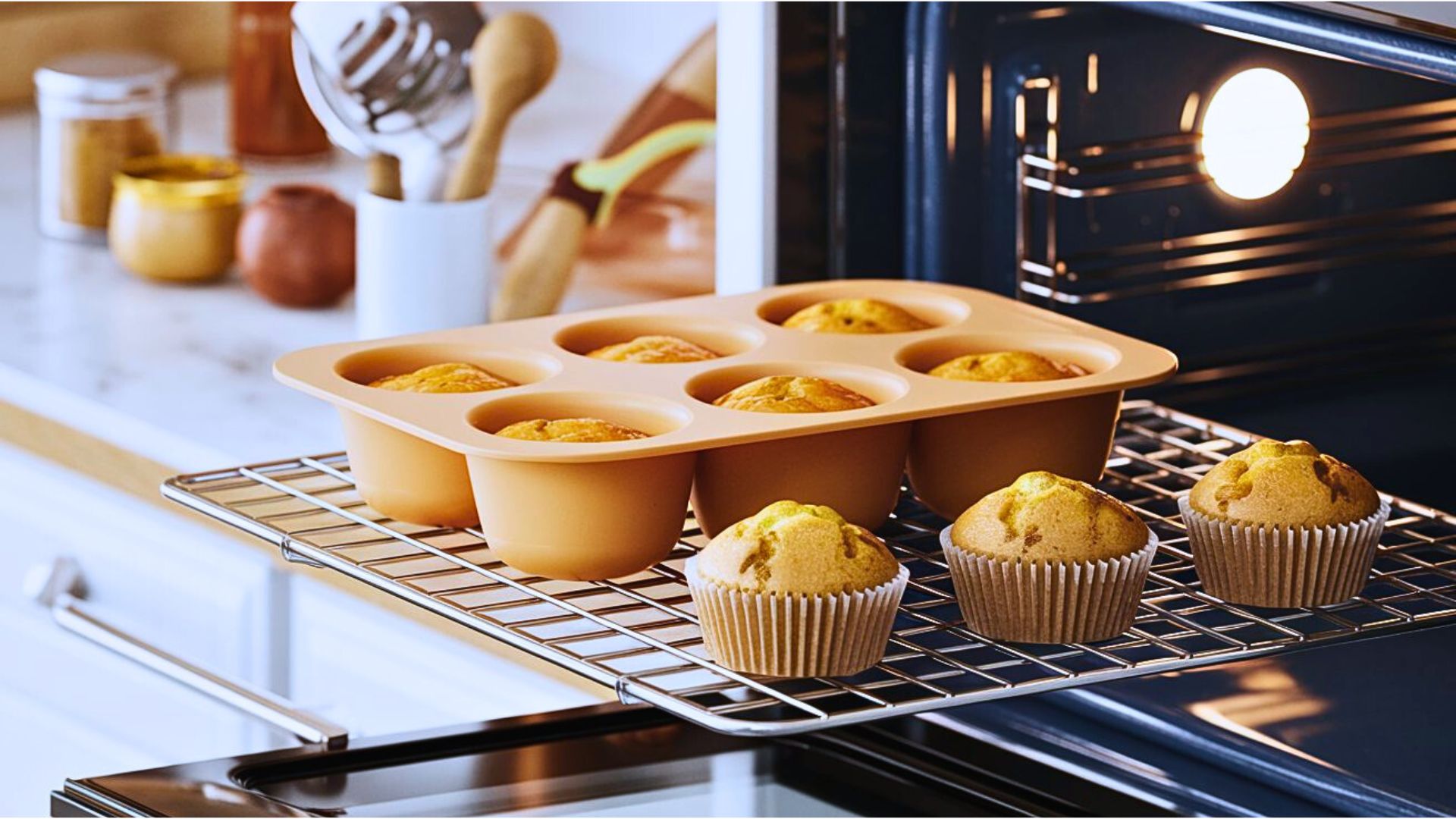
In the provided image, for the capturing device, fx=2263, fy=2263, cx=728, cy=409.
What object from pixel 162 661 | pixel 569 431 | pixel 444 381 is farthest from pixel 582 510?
pixel 162 661

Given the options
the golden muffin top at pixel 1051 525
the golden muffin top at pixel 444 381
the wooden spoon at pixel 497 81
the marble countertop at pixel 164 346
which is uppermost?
the wooden spoon at pixel 497 81

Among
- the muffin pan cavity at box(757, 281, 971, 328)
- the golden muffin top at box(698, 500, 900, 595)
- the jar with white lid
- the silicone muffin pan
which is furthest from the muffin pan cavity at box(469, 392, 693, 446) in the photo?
the jar with white lid

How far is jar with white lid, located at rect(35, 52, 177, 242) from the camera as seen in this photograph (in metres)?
2.30

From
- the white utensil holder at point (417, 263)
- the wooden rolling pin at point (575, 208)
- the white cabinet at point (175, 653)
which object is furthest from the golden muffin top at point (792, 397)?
the wooden rolling pin at point (575, 208)

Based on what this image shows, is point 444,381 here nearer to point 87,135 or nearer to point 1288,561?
point 1288,561

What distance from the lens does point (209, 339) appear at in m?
2.01

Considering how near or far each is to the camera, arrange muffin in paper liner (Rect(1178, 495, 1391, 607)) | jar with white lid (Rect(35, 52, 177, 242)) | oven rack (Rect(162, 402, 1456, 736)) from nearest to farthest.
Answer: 1. oven rack (Rect(162, 402, 1456, 736))
2. muffin in paper liner (Rect(1178, 495, 1391, 607))
3. jar with white lid (Rect(35, 52, 177, 242))

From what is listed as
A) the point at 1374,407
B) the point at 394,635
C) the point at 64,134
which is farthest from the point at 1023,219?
the point at 64,134

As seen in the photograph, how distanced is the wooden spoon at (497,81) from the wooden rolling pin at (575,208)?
141 mm

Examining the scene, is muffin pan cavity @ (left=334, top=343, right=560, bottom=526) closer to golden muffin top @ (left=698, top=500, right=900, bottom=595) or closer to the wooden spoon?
golden muffin top @ (left=698, top=500, right=900, bottom=595)

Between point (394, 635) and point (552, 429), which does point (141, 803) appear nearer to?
point (552, 429)

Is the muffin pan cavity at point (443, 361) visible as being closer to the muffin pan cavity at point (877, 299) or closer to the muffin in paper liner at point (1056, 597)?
the muffin pan cavity at point (877, 299)

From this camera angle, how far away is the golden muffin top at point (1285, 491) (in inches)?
40.1

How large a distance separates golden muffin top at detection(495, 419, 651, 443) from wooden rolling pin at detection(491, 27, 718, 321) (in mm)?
869
